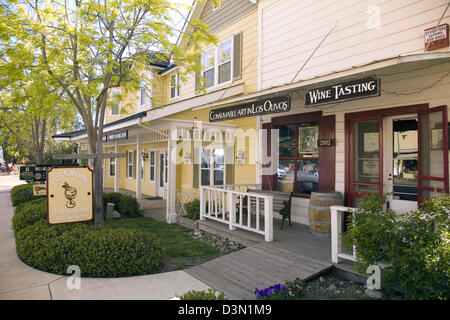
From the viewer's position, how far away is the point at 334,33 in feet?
19.6

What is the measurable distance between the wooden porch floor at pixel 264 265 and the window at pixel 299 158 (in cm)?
154

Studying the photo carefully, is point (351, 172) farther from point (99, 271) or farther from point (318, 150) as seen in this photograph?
point (99, 271)

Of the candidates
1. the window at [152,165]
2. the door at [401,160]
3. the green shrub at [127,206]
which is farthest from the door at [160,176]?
the door at [401,160]

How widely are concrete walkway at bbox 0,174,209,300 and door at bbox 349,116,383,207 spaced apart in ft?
11.5

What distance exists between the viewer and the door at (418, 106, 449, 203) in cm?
418

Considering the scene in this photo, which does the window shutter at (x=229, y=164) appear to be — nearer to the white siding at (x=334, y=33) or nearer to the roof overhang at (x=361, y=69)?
the white siding at (x=334, y=33)

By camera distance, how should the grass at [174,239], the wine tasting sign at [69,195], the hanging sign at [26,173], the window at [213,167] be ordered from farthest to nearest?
the hanging sign at [26,173], the window at [213,167], the grass at [174,239], the wine tasting sign at [69,195]

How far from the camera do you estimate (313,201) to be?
5660 millimetres

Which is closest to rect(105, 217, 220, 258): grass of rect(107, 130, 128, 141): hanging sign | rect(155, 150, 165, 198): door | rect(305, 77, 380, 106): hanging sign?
rect(107, 130, 128, 141): hanging sign

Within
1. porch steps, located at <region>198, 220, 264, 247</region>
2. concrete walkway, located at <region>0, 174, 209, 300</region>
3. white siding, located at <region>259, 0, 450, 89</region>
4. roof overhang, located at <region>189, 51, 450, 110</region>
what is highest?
white siding, located at <region>259, 0, 450, 89</region>

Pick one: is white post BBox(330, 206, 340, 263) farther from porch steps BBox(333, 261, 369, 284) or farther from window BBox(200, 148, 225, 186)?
window BBox(200, 148, 225, 186)

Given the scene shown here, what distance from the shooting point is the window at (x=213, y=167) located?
9.38 m

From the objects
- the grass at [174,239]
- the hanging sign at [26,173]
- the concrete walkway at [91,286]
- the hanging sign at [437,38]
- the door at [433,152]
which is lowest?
the grass at [174,239]

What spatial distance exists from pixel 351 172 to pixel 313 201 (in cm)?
96
